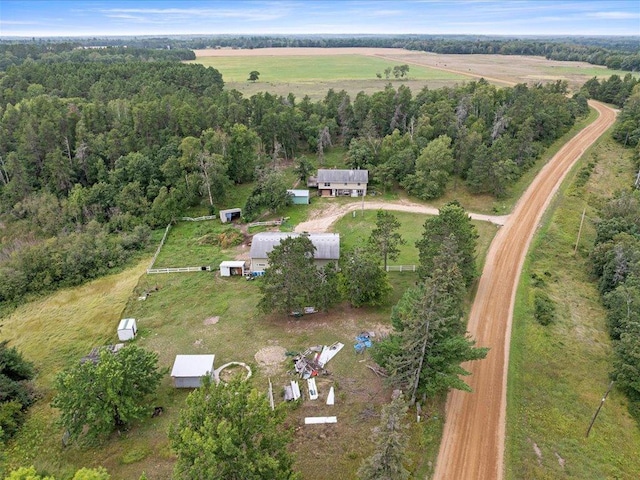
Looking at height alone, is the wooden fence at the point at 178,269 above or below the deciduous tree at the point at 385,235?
below

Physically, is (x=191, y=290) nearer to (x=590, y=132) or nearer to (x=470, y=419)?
(x=470, y=419)

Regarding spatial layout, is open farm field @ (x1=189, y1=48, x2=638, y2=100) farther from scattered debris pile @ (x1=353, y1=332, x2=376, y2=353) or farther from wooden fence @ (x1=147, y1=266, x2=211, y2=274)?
scattered debris pile @ (x1=353, y1=332, x2=376, y2=353)

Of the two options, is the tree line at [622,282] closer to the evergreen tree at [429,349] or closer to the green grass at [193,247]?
the evergreen tree at [429,349]

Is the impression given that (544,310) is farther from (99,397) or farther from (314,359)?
(99,397)

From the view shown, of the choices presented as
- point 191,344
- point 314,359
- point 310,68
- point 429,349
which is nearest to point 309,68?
point 310,68

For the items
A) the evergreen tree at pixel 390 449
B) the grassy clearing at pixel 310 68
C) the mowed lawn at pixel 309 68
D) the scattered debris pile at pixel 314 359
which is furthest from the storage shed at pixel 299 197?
the grassy clearing at pixel 310 68
